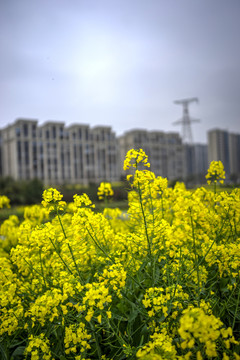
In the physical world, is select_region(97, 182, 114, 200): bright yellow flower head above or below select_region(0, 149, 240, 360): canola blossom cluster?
above

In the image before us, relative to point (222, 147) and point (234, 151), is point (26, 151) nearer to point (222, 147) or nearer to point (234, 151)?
point (222, 147)

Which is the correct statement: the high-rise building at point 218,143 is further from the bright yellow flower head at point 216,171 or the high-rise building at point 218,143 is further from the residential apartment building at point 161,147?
the bright yellow flower head at point 216,171

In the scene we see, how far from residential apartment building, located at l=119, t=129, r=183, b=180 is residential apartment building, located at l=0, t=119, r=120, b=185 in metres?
6.90

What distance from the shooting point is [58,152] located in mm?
67000

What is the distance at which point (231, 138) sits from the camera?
73.1 m

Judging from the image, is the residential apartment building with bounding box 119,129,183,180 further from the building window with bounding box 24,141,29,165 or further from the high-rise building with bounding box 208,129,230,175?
the building window with bounding box 24,141,29,165

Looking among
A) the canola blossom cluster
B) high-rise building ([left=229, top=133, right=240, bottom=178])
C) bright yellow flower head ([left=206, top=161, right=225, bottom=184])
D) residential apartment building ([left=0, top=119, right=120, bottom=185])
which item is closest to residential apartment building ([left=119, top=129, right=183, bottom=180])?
residential apartment building ([left=0, top=119, right=120, bottom=185])

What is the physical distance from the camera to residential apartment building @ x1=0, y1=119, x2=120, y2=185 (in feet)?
203

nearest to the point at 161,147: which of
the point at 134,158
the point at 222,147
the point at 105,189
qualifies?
the point at 222,147

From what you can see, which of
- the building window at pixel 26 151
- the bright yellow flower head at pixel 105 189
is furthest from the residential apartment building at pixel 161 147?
the bright yellow flower head at pixel 105 189

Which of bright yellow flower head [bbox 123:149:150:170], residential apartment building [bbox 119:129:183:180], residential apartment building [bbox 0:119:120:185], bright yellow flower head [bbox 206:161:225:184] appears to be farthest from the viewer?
residential apartment building [bbox 119:129:183:180]

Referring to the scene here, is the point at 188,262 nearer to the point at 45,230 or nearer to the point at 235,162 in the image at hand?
the point at 45,230

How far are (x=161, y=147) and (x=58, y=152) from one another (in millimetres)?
30722

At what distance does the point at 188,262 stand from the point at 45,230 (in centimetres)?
106
